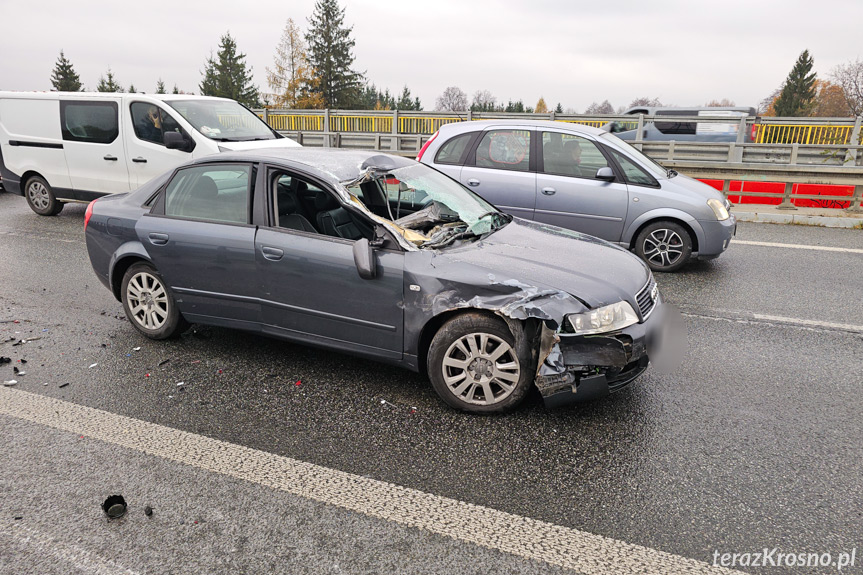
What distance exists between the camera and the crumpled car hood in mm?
3527

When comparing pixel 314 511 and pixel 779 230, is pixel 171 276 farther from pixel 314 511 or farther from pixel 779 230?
pixel 779 230

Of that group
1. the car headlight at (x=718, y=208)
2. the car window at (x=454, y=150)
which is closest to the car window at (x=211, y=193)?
the car window at (x=454, y=150)

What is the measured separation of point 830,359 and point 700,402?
1425 millimetres

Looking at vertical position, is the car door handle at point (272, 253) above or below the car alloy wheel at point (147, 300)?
above

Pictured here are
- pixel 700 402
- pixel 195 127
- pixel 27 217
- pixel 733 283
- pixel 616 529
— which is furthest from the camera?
pixel 27 217

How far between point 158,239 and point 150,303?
0.54 meters

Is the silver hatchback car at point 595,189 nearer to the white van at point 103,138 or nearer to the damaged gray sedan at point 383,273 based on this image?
the damaged gray sedan at point 383,273

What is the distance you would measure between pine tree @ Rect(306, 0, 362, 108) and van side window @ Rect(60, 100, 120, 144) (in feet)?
184

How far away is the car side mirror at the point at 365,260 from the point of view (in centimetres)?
372

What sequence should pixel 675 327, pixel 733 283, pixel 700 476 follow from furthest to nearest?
pixel 733 283
pixel 675 327
pixel 700 476

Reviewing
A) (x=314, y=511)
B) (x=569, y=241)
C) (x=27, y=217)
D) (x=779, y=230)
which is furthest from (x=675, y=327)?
(x=27, y=217)

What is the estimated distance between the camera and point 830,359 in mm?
4500

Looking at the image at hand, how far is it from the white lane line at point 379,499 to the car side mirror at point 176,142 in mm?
5794

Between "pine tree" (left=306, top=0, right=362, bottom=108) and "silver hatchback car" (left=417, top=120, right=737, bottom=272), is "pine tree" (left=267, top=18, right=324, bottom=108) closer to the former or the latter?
"pine tree" (left=306, top=0, right=362, bottom=108)
